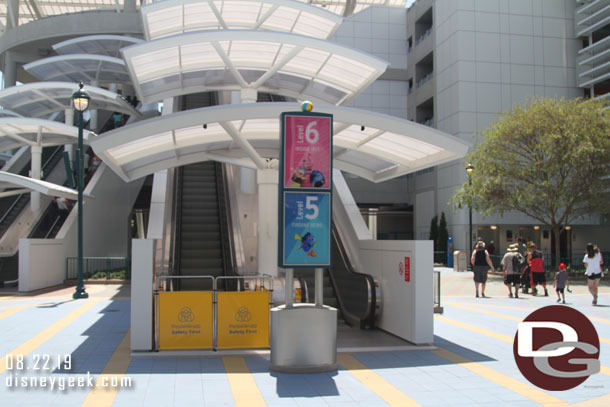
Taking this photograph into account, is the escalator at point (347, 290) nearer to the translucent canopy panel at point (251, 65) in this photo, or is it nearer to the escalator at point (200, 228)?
the escalator at point (200, 228)

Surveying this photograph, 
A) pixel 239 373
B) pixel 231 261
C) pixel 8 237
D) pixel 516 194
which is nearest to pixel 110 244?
pixel 8 237

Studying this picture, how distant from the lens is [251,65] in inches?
626

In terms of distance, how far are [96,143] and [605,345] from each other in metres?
9.46

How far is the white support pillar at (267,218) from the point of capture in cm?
1359

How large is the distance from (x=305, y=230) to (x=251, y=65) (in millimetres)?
8222

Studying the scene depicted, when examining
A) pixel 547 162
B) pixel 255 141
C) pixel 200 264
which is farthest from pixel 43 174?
pixel 547 162

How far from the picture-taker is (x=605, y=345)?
10828 mm

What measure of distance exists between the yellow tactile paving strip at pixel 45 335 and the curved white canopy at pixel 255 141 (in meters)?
3.38

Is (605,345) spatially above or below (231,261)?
below

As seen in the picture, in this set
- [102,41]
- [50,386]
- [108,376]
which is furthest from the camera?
[102,41]

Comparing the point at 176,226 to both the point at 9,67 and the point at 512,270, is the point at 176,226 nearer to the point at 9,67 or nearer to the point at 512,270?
the point at 512,270

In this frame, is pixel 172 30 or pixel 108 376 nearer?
pixel 108 376

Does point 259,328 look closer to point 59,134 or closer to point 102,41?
point 59,134

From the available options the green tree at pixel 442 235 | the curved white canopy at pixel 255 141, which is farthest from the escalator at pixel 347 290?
the green tree at pixel 442 235
